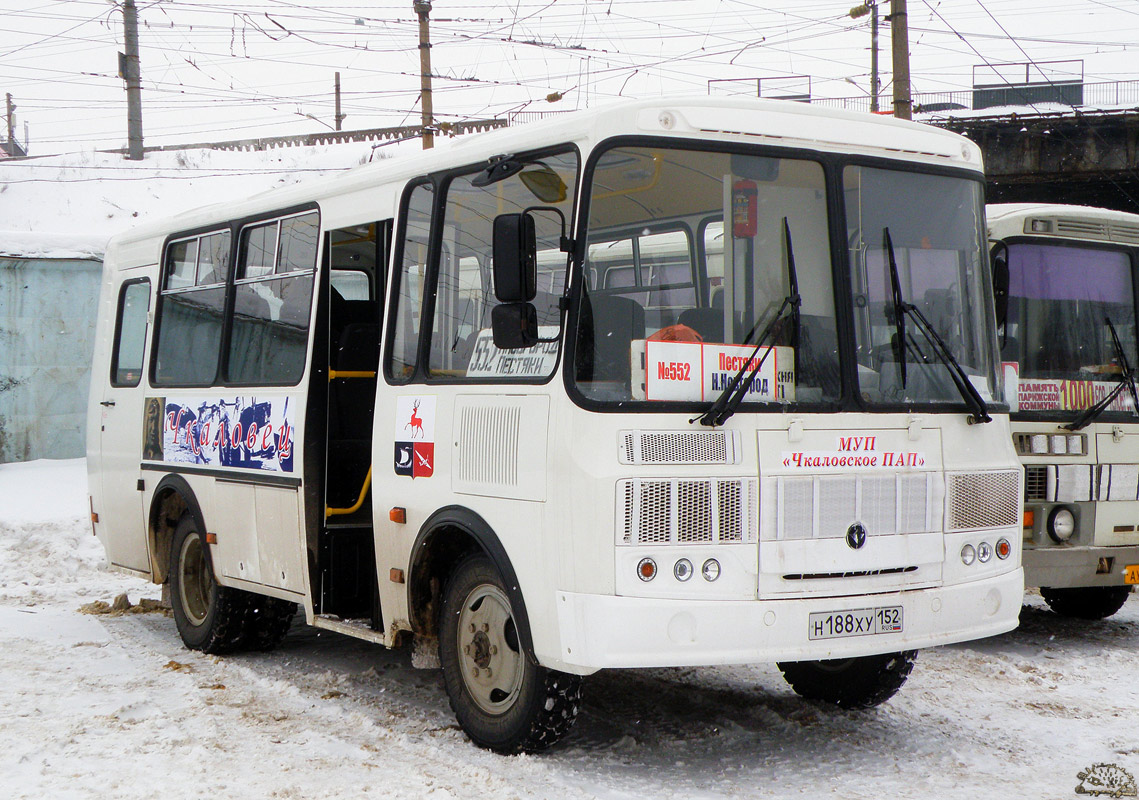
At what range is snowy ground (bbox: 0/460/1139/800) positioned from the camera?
546 centimetres

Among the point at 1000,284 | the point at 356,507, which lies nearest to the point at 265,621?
the point at 356,507

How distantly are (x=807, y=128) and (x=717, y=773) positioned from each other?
2857 millimetres

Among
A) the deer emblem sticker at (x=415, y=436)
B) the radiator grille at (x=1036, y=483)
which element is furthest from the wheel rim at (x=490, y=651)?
the radiator grille at (x=1036, y=483)

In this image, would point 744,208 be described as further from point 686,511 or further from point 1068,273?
point 1068,273

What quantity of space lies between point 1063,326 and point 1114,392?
0.56 meters

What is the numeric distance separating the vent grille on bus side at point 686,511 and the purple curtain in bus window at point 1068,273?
4.49m

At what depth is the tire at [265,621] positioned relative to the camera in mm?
8523

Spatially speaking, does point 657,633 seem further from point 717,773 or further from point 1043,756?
point 1043,756

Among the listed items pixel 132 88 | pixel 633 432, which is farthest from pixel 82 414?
pixel 132 88

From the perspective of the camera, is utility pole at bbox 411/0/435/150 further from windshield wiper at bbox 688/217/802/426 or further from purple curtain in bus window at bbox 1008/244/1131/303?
windshield wiper at bbox 688/217/802/426

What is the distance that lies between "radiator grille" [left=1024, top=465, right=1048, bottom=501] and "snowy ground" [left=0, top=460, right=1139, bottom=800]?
1.03m

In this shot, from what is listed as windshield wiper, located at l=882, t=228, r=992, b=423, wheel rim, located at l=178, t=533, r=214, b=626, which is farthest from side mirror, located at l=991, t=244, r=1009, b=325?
wheel rim, located at l=178, t=533, r=214, b=626

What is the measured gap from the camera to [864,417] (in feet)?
18.8

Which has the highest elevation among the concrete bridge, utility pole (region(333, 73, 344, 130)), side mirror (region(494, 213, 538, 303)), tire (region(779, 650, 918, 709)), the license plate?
utility pole (region(333, 73, 344, 130))
